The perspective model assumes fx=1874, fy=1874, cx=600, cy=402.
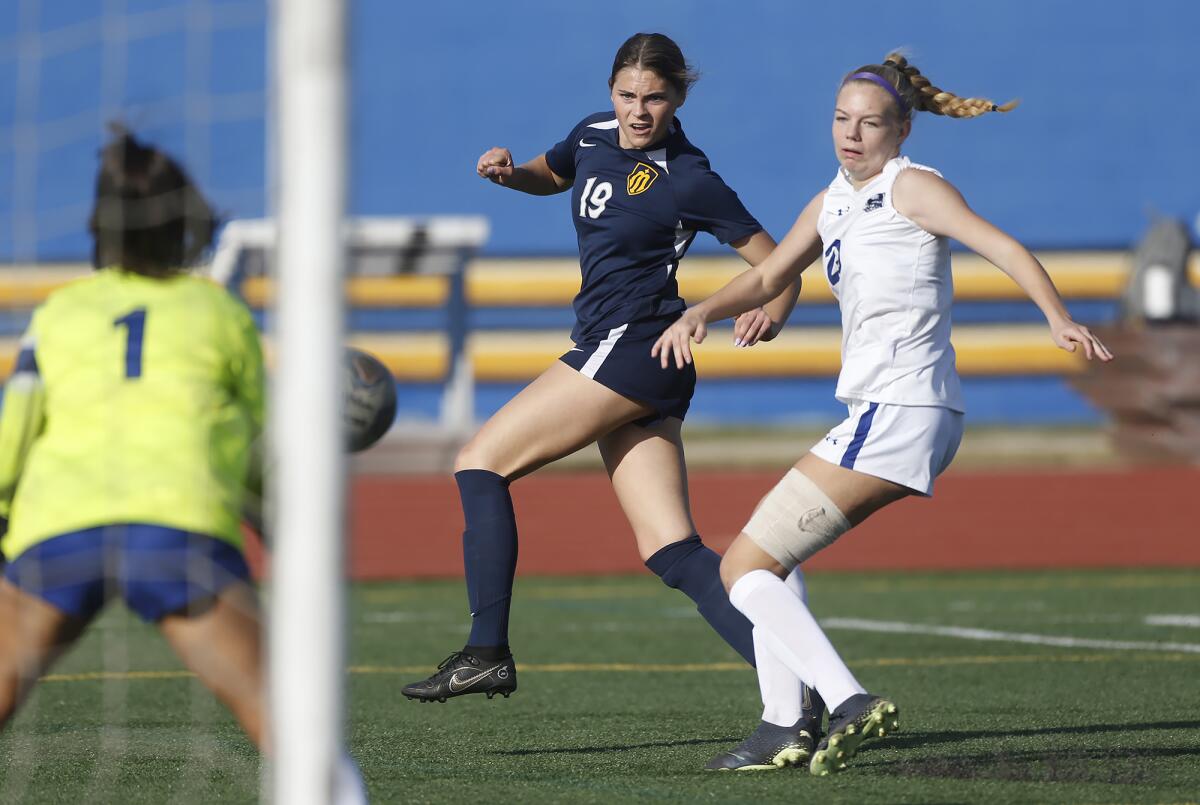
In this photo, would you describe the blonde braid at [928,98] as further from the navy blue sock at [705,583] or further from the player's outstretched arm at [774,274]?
the navy blue sock at [705,583]

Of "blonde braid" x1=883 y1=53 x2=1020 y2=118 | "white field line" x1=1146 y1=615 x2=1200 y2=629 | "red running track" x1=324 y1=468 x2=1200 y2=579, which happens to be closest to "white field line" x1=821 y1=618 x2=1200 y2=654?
"white field line" x1=1146 y1=615 x2=1200 y2=629

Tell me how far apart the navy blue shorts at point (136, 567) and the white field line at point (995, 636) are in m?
5.13

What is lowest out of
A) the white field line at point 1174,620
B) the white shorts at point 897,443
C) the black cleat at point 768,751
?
the white field line at point 1174,620

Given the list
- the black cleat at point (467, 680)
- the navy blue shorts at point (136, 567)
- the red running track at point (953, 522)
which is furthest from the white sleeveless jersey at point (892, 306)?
the red running track at point (953, 522)

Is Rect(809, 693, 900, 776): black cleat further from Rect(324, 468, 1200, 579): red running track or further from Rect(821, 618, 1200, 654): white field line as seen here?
Rect(324, 468, 1200, 579): red running track

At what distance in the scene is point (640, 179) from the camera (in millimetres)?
5395

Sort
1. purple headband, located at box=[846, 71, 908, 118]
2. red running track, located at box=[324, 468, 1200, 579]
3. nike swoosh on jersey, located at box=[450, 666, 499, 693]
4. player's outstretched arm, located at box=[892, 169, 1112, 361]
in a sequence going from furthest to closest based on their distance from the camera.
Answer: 1. red running track, located at box=[324, 468, 1200, 579]
2. nike swoosh on jersey, located at box=[450, 666, 499, 693]
3. purple headband, located at box=[846, 71, 908, 118]
4. player's outstretched arm, located at box=[892, 169, 1112, 361]

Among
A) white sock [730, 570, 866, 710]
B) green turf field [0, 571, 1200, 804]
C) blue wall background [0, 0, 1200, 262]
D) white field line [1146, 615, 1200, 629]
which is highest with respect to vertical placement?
blue wall background [0, 0, 1200, 262]

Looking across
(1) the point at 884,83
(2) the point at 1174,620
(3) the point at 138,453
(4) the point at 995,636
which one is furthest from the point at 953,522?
(3) the point at 138,453

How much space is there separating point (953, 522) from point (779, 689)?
23.8ft

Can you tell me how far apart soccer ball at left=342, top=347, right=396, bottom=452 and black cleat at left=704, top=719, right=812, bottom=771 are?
1.43 meters

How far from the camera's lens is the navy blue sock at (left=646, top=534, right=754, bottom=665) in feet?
17.0

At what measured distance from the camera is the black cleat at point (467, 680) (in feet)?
16.9

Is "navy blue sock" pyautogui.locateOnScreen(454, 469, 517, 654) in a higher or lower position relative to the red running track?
higher
